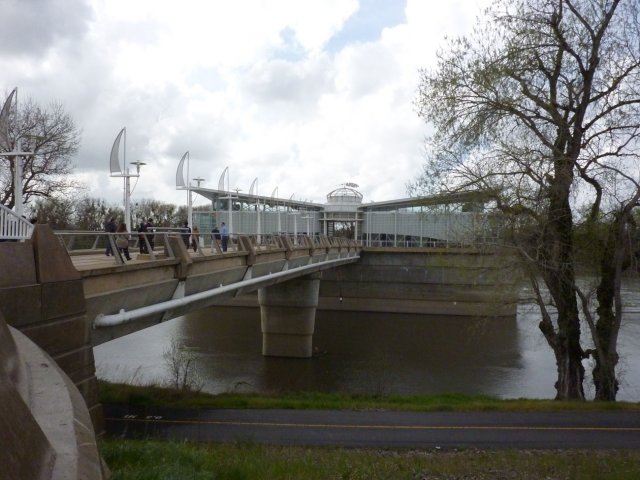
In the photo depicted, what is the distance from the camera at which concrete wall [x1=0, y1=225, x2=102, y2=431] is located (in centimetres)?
813

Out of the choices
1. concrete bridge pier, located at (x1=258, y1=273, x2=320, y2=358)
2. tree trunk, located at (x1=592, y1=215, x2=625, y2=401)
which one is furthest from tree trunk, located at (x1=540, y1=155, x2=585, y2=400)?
concrete bridge pier, located at (x1=258, y1=273, x2=320, y2=358)

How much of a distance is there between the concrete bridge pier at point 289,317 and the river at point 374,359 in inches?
34.2

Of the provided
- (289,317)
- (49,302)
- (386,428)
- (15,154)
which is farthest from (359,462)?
(289,317)

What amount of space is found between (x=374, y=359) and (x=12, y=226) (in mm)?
25157

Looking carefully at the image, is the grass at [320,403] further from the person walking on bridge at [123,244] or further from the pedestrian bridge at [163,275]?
the person walking on bridge at [123,244]

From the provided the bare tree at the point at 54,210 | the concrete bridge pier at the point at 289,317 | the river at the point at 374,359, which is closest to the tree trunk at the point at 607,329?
the river at the point at 374,359

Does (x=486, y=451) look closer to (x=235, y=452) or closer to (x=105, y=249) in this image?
(x=235, y=452)

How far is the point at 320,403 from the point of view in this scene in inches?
610

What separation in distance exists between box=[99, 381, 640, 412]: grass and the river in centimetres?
305

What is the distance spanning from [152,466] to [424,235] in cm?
6816

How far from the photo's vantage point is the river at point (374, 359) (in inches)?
979

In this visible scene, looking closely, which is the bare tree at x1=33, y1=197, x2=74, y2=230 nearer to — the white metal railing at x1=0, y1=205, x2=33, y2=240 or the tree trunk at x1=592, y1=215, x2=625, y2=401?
the white metal railing at x1=0, y1=205, x2=33, y2=240

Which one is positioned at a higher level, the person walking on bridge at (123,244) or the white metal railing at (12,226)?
the white metal railing at (12,226)

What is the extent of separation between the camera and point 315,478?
8109mm
